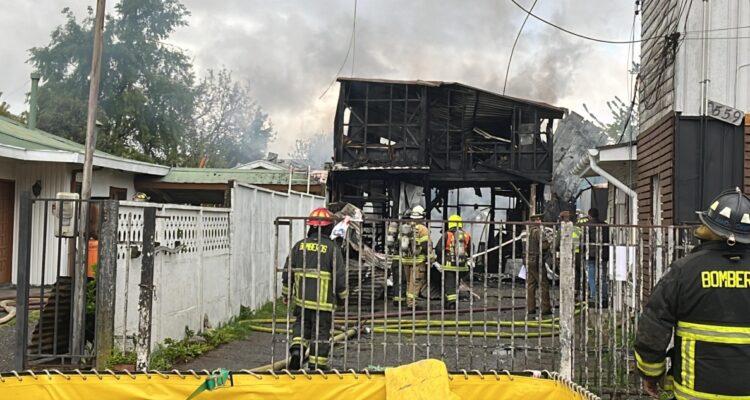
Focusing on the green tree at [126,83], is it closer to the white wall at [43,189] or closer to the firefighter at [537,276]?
the white wall at [43,189]

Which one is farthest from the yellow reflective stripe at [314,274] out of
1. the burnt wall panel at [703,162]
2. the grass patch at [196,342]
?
the burnt wall panel at [703,162]

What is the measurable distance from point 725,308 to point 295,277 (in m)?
3.74

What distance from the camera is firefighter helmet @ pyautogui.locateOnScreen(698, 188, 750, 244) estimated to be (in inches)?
126

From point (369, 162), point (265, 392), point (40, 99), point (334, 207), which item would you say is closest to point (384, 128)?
point (369, 162)

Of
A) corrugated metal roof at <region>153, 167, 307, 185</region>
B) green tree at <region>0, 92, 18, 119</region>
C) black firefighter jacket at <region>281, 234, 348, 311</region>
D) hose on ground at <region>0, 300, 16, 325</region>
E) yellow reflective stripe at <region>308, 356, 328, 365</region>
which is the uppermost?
green tree at <region>0, 92, 18, 119</region>

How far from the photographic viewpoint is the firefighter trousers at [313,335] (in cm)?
578

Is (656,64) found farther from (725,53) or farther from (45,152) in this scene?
(45,152)

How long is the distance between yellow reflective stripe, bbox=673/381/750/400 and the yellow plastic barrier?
1.95 ft

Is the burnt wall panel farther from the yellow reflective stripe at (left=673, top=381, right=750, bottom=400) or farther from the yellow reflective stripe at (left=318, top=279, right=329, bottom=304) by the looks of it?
the yellow reflective stripe at (left=673, top=381, right=750, bottom=400)

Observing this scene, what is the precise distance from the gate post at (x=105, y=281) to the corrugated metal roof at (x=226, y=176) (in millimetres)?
9523

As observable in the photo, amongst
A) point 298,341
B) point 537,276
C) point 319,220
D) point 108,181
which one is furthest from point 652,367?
point 108,181

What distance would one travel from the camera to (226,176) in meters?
15.1

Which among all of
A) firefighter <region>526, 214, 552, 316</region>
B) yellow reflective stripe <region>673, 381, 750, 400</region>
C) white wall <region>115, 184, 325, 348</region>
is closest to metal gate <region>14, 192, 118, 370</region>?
white wall <region>115, 184, 325, 348</region>

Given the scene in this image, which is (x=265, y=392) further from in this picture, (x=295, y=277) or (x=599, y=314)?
(x=599, y=314)
